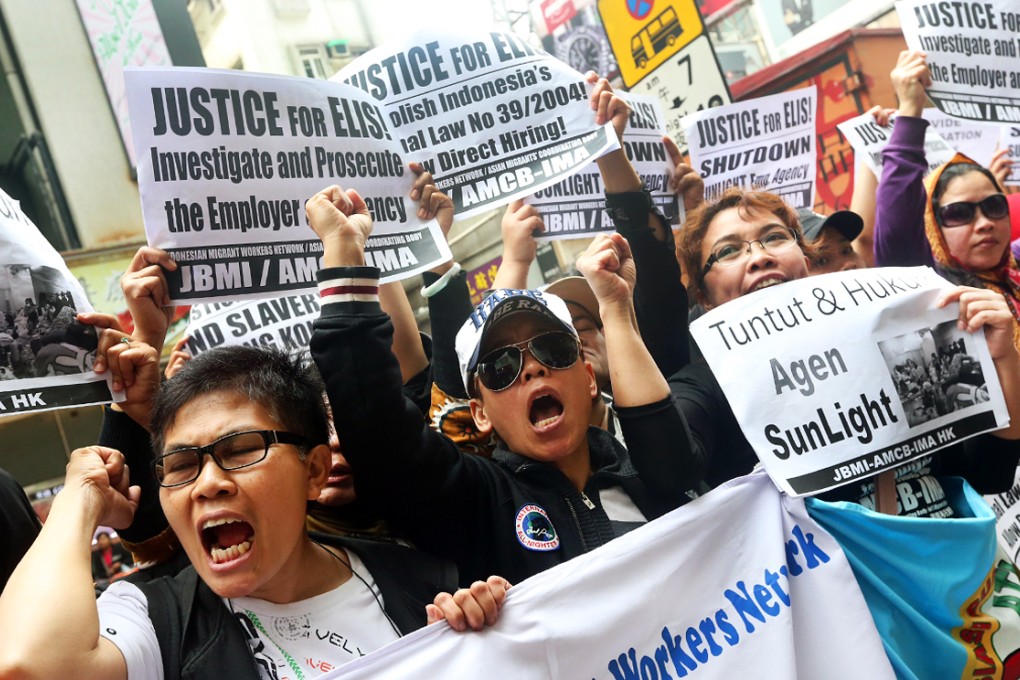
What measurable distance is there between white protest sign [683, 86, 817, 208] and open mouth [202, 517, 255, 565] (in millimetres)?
2252

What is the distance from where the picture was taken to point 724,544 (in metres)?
2.03

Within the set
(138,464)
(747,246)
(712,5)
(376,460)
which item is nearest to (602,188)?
(747,246)

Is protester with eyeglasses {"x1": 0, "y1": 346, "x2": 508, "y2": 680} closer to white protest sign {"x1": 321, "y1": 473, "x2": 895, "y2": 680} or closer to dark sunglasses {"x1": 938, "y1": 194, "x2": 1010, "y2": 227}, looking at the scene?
white protest sign {"x1": 321, "y1": 473, "x2": 895, "y2": 680}

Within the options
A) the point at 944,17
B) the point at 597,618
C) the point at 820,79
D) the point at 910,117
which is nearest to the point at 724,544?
the point at 597,618

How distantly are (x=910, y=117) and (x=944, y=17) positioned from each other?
22.0 inches

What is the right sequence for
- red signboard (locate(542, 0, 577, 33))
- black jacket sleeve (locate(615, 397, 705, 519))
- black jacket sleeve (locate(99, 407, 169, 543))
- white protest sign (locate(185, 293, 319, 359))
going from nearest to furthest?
black jacket sleeve (locate(99, 407, 169, 543)) < black jacket sleeve (locate(615, 397, 705, 519)) < white protest sign (locate(185, 293, 319, 359)) < red signboard (locate(542, 0, 577, 33))

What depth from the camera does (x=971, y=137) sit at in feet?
14.2

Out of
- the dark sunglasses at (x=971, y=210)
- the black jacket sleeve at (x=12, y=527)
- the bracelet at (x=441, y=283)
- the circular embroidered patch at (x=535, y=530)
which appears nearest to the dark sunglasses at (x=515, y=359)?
the circular embroidered patch at (x=535, y=530)

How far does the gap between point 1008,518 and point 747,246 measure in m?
1.20

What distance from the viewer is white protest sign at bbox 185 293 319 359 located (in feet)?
10.4

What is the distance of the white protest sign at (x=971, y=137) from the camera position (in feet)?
14.0

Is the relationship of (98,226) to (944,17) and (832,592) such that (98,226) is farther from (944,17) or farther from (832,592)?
(832,592)

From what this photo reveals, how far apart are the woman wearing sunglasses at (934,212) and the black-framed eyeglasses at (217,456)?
2648mm

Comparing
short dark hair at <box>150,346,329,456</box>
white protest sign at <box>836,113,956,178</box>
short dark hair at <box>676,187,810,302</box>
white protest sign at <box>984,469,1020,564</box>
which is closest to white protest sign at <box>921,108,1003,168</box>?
white protest sign at <box>836,113,956,178</box>
